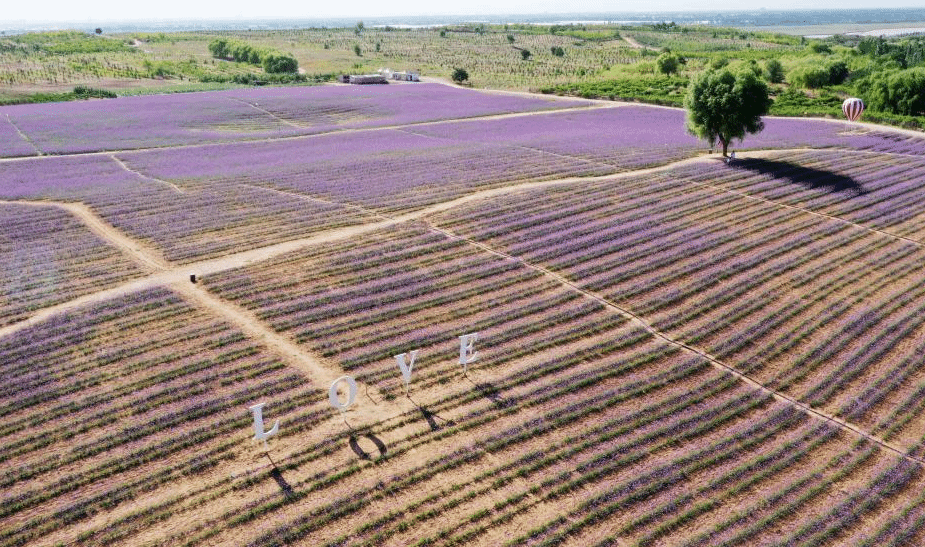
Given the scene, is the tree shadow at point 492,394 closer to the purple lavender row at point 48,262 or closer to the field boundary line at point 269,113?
the purple lavender row at point 48,262

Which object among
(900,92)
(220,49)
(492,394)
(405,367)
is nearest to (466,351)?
(492,394)

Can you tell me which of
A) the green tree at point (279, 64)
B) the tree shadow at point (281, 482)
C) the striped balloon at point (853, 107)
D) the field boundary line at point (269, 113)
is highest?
the green tree at point (279, 64)

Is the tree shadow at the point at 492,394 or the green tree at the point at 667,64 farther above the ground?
the green tree at the point at 667,64

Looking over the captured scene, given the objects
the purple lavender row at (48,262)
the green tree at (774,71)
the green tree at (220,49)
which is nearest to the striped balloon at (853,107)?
the green tree at (774,71)

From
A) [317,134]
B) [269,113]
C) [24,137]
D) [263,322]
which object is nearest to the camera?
[263,322]

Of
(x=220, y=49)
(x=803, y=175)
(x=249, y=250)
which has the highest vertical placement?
(x=220, y=49)

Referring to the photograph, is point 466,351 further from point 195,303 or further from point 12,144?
point 12,144

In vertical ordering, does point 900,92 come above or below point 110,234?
above

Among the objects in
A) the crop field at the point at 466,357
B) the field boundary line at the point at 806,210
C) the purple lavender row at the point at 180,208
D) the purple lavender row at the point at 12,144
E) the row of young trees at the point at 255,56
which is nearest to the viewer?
the crop field at the point at 466,357
